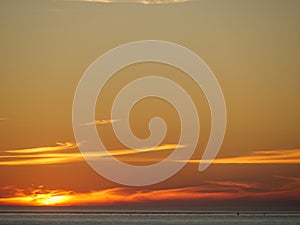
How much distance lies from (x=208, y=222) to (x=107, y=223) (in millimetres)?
14898

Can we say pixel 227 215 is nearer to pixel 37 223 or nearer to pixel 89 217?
pixel 89 217

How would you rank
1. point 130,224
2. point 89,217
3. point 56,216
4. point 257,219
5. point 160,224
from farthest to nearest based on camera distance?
point 56,216 < point 89,217 < point 257,219 < point 130,224 < point 160,224

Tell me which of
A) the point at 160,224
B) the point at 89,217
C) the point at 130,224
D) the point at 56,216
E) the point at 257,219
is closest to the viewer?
the point at 160,224

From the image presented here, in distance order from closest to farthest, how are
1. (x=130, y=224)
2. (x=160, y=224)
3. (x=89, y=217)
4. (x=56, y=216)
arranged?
(x=160, y=224) → (x=130, y=224) → (x=89, y=217) → (x=56, y=216)

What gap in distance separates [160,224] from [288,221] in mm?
20411

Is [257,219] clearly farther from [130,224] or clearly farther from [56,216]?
[56,216]

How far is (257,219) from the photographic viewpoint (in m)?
126

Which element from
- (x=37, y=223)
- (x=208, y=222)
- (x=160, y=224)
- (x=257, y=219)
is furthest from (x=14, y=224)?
(x=257, y=219)

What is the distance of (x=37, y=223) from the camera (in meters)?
121

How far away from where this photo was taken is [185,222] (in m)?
118

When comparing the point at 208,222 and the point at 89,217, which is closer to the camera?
the point at 208,222

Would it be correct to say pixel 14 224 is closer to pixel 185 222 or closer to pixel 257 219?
pixel 185 222

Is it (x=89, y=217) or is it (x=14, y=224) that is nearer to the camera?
(x=14, y=224)

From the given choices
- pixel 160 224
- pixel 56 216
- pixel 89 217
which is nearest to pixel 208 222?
pixel 160 224
